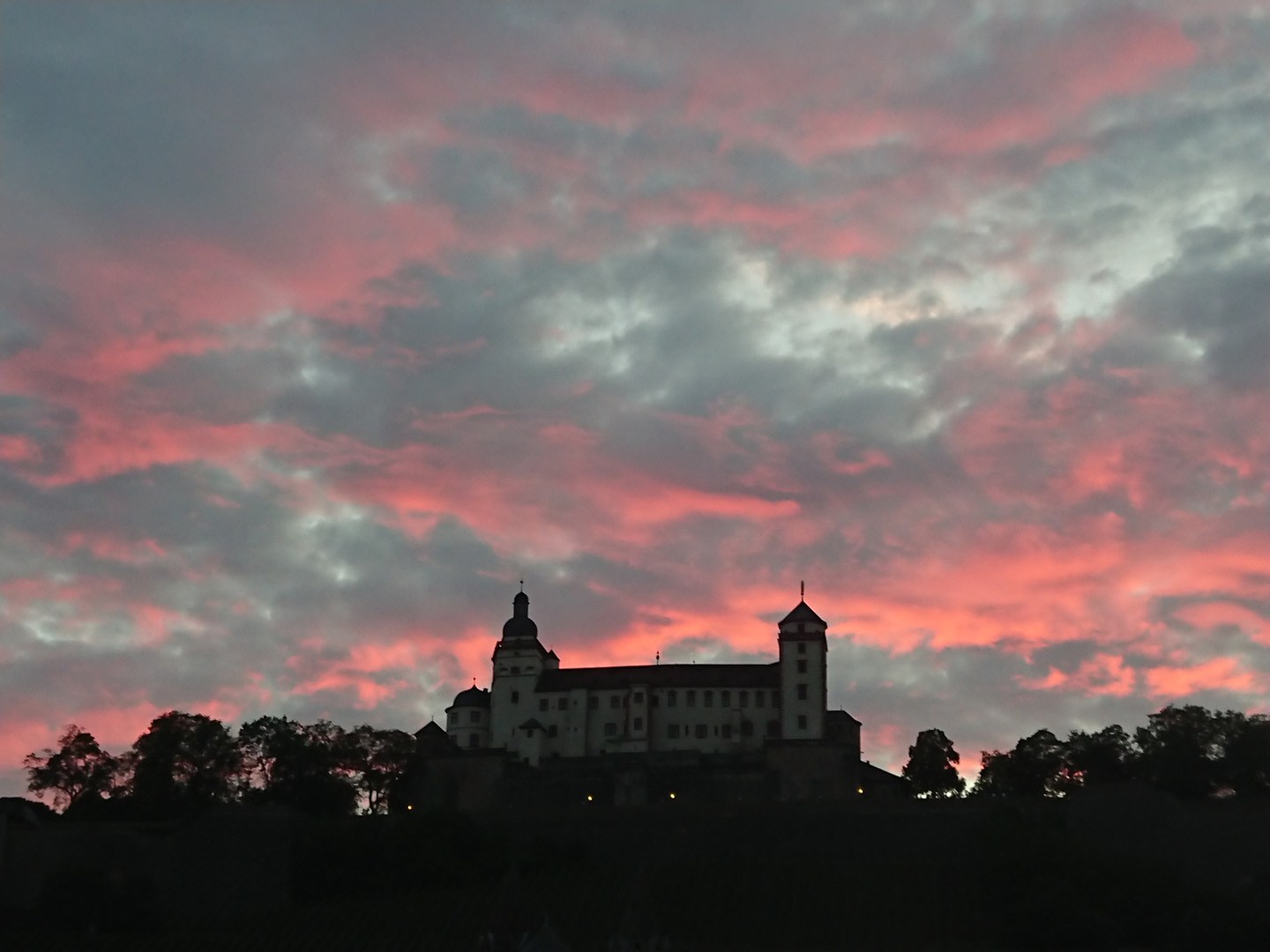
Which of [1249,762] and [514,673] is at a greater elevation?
[514,673]

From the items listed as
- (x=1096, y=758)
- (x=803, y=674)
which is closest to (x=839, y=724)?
(x=803, y=674)

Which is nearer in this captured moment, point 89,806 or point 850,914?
point 850,914

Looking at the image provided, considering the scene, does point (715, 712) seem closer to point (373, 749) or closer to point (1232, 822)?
point (373, 749)

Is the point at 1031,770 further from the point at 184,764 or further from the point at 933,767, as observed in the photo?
the point at 184,764

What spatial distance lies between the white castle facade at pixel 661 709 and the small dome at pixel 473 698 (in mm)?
170

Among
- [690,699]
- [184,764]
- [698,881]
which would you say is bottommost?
[698,881]

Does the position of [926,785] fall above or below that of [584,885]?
above

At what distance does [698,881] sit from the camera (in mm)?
76062

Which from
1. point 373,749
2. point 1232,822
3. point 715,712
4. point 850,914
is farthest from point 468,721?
point 1232,822

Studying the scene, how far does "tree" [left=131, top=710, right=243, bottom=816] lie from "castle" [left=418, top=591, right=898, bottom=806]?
12283mm

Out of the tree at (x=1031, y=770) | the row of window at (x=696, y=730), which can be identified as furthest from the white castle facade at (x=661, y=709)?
the tree at (x=1031, y=770)

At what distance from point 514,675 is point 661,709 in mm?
9544

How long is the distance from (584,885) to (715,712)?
27.1m

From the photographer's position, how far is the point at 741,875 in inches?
2995
